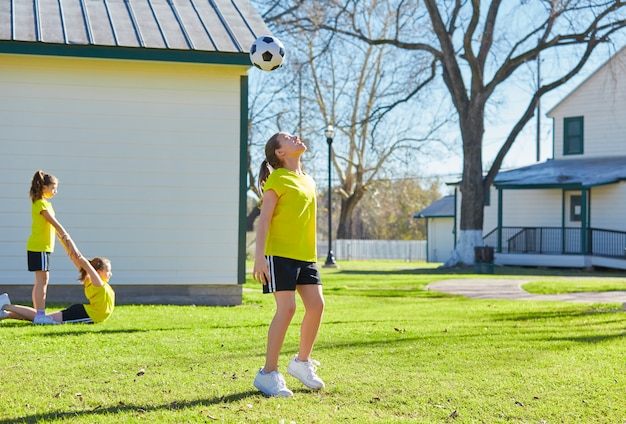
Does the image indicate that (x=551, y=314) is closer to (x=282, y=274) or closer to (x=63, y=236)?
(x=63, y=236)

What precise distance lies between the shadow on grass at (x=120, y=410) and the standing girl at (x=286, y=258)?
313 mm

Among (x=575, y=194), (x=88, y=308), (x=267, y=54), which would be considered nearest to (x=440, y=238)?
(x=575, y=194)

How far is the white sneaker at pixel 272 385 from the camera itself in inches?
216

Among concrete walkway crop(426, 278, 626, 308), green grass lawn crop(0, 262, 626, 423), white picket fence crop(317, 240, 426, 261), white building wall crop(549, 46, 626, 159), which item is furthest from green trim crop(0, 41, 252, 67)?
white picket fence crop(317, 240, 426, 261)

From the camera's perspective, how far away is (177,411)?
506 cm

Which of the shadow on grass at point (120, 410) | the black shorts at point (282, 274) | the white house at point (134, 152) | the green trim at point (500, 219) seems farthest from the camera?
the green trim at point (500, 219)

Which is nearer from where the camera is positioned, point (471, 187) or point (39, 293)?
point (39, 293)

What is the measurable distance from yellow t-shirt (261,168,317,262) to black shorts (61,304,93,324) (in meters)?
4.77

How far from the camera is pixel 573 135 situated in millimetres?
33469

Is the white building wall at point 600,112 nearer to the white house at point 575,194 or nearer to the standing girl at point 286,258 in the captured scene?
the white house at point 575,194

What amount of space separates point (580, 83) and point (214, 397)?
30.6 metres

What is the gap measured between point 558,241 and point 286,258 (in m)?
27.2

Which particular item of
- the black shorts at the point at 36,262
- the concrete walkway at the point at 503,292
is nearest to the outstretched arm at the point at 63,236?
the black shorts at the point at 36,262

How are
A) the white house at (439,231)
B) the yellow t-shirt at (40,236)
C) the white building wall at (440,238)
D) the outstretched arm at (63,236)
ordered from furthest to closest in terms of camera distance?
the white building wall at (440,238) < the white house at (439,231) < the yellow t-shirt at (40,236) < the outstretched arm at (63,236)
